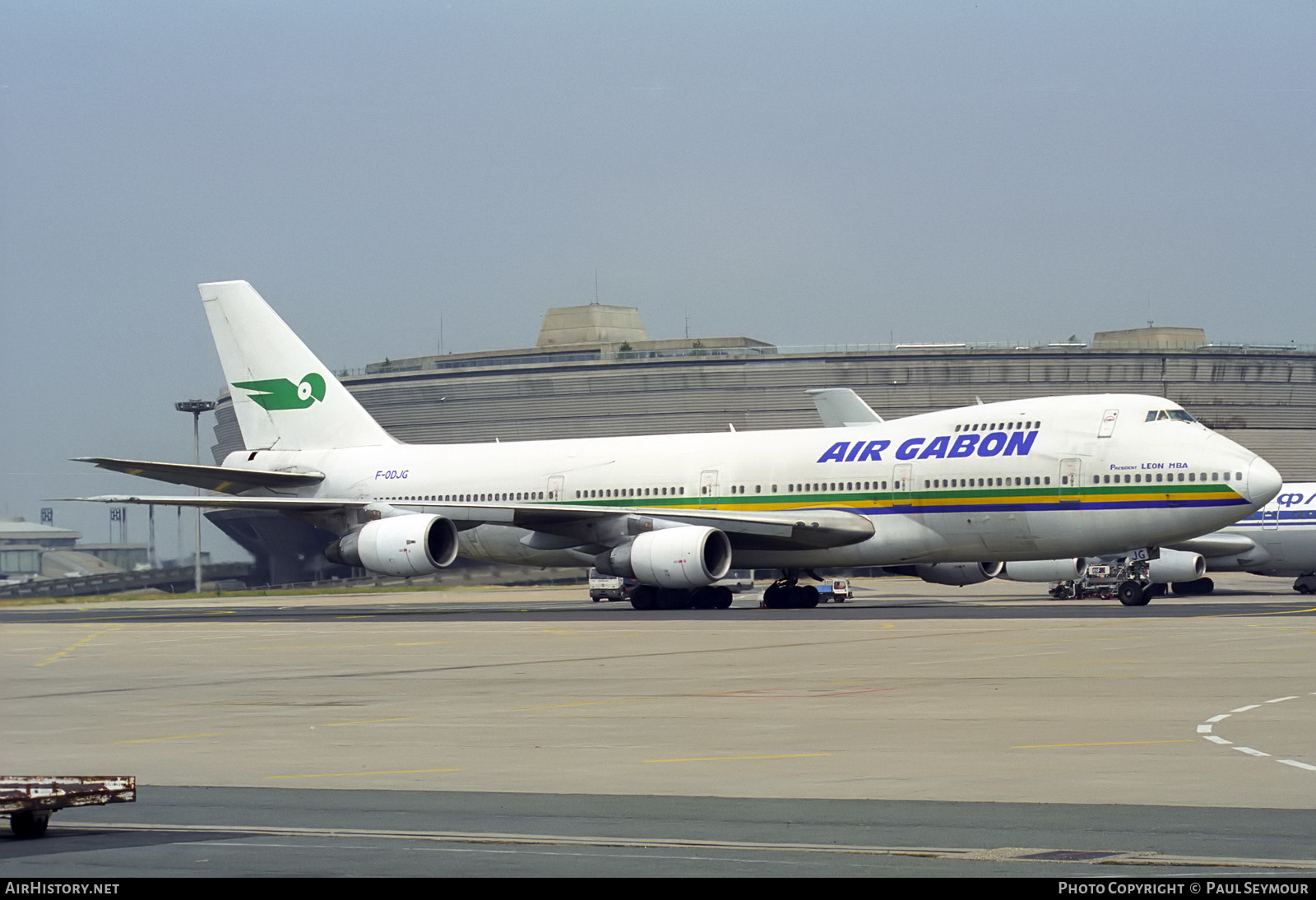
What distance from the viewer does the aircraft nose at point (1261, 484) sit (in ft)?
138

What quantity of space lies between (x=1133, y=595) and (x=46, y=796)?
4140 centimetres

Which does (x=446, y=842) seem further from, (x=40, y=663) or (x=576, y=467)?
(x=576, y=467)

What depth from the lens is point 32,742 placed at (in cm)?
1706

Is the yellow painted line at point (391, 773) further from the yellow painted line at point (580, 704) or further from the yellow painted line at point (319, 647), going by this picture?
the yellow painted line at point (319, 647)

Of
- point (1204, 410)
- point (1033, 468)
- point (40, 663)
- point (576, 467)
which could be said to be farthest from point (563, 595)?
point (1204, 410)

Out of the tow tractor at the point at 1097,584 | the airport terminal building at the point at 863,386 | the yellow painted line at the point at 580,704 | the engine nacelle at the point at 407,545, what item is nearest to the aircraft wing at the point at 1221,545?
the tow tractor at the point at 1097,584

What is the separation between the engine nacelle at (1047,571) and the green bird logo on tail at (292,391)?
26.6 metres

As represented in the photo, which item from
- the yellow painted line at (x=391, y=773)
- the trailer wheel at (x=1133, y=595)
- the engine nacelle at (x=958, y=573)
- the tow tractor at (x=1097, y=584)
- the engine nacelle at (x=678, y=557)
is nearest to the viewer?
the yellow painted line at (x=391, y=773)

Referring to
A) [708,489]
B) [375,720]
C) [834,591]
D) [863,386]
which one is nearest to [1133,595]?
[708,489]

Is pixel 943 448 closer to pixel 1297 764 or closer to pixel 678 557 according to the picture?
pixel 678 557

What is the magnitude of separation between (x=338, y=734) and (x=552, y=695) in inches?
180

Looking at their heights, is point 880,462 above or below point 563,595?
above

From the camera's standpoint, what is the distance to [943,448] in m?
46.2

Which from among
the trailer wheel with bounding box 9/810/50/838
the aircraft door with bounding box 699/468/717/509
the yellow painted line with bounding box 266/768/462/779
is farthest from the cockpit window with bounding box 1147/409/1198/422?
the trailer wheel with bounding box 9/810/50/838
